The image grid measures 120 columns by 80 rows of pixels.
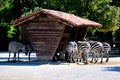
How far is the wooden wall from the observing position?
2444 cm

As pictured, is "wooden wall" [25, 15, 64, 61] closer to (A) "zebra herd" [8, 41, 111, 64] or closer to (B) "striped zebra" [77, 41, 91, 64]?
(A) "zebra herd" [8, 41, 111, 64]

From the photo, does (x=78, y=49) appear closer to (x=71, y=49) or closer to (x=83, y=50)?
(x=83, y=50)

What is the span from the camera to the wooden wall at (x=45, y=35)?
24.4m

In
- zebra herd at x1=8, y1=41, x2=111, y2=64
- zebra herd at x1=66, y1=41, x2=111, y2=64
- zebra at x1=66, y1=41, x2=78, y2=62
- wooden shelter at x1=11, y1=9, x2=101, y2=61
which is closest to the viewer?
zebra at x1=66, y1=41, x2=78, y2=62

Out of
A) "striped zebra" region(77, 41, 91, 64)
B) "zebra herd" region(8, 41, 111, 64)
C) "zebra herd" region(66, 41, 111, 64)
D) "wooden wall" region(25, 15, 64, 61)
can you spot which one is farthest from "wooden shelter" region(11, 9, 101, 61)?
"striped zebra" region(77, 41, 91, 64)

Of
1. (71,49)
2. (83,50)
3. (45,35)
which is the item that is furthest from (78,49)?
(45,35)

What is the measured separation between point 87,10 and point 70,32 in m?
10.2

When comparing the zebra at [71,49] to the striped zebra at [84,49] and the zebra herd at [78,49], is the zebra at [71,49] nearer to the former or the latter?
the zebra herd at [78,49]

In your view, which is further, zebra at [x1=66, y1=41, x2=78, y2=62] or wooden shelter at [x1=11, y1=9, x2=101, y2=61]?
wooden shelter at [x1=11, y1=9, x2=101, y2=61]

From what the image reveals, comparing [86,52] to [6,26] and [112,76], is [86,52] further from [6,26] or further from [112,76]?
[6,26]

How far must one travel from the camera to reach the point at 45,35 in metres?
24.7

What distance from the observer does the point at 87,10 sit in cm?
3588

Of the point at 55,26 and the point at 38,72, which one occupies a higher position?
the point at 55,26

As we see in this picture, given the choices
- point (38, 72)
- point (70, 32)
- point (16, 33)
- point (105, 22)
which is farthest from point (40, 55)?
point (16, 33)
